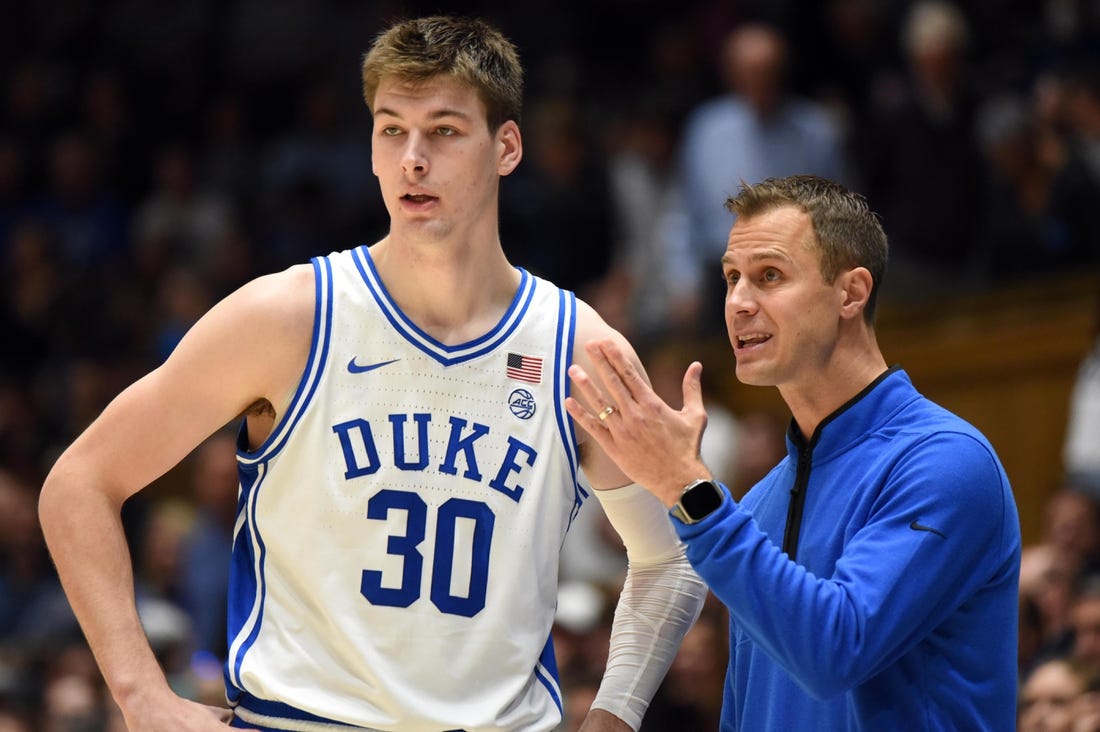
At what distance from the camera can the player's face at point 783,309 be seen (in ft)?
13.1

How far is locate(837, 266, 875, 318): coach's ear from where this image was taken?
4.05 meters

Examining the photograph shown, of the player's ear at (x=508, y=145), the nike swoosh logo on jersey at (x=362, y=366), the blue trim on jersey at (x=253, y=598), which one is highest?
the player's ear at (x=508, y=145)

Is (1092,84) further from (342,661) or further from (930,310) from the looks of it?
(342,661)

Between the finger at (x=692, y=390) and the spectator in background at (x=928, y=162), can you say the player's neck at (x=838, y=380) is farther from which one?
the spectator in background at (x=928, y=162)

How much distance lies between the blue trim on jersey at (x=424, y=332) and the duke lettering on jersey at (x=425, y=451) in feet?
0.58

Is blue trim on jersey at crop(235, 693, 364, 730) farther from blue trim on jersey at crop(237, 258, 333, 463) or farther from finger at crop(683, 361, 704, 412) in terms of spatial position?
finger at crop(683, 361, 704, 412)

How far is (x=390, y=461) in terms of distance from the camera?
4.05m

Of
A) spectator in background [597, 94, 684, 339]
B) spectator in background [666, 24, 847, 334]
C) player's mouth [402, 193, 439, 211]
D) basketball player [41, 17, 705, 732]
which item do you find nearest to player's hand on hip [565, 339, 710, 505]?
basketball player [41, 17, 705, 732]

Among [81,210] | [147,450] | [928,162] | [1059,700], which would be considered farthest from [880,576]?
[81,210]

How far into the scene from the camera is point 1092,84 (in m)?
8.88

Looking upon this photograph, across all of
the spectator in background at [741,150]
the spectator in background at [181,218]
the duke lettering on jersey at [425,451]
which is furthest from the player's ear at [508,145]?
the spectator in background at [181,218]

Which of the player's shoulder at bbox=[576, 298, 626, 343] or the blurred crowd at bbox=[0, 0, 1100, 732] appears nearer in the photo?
the player's shoulder at bbox=[576, 298, 626, 343]

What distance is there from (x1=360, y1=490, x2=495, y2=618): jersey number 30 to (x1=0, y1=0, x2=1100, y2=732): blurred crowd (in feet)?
9.70

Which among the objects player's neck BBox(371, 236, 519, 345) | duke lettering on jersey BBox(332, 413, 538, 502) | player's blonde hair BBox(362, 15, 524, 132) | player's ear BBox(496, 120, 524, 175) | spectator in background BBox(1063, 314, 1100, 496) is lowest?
spectator in background BBox(1063, 314, 1100, 496)
